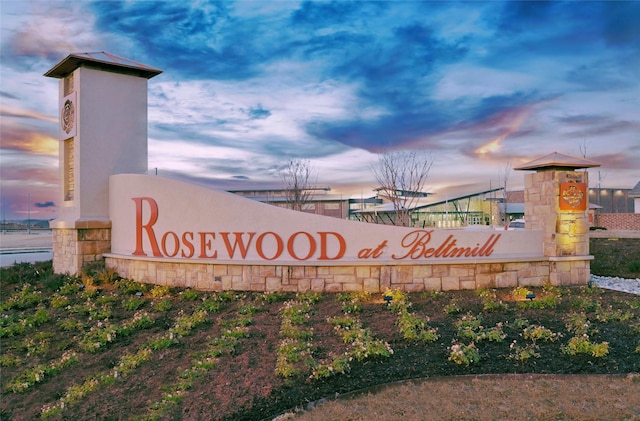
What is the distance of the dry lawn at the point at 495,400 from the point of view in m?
4.69

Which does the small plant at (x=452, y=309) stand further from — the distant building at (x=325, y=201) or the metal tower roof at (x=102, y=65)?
the distant building at (x=325, y=201)

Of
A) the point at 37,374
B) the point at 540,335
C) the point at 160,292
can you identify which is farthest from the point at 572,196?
the point at 37,374

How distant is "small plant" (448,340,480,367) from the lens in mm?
5953

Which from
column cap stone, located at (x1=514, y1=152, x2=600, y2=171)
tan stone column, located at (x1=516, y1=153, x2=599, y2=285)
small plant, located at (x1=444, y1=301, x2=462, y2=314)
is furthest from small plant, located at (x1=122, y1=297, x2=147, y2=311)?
column cap stone, located at (x1=514, y1=152, x2=600, y2=171)

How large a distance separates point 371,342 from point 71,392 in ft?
13.6

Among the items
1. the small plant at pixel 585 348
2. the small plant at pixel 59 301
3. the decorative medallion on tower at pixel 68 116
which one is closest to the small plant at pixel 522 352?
the small plant at pixel 585 348

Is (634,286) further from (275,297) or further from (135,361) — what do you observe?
(135,361)

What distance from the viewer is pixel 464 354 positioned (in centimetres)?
611

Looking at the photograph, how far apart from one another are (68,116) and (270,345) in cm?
1072

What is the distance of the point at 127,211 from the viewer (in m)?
12.3

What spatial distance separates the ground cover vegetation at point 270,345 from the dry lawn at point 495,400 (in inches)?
9.6

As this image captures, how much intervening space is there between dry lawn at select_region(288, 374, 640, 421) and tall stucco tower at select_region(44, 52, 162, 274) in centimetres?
1031

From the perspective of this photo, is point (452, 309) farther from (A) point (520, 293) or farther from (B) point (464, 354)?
(B) point (464, 354)

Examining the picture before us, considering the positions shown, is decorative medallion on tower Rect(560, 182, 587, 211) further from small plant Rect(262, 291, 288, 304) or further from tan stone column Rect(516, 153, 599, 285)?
small plant Rect(262, 291, 288, 304)
